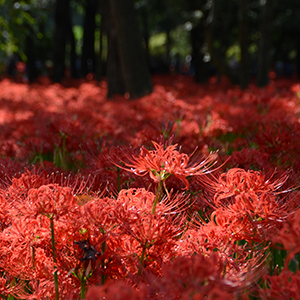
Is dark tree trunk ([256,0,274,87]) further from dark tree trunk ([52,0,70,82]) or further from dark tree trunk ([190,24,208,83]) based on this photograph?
dark tree trunk ([52,0,70,82])

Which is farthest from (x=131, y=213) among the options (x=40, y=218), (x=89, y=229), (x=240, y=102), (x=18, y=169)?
(x=240, y=102)

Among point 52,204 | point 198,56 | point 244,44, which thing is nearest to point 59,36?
point 198,56

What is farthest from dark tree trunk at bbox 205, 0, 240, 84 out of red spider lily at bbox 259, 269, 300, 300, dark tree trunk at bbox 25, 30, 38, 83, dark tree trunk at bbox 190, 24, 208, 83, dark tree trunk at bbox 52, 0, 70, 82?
red spider lily at bbox 259, 269, 300, 300

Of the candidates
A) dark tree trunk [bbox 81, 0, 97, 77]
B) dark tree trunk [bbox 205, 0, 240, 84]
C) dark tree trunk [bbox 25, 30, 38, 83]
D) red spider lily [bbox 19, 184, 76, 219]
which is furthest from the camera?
dark tree trunk [bbox 81, 0, 97, 77]

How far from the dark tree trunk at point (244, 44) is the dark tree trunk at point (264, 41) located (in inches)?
13.9

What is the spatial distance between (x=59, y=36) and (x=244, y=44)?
8.83 metres

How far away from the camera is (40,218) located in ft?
4.21

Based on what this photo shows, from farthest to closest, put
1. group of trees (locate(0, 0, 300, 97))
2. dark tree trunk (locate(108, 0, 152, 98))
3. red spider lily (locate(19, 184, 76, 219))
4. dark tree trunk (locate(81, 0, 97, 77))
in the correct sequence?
dark tree trunk (locate(81, 0, 97, 77)) < group of trees (locate(0, 0, 300, 97)) < dark tree trunk (locate(108, 0, 152, 98)) < red spider lily (locate(19, 184, 76, 219))

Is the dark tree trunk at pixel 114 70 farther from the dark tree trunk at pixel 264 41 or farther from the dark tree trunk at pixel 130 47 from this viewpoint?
the dark tree trunk at pixel 264 41

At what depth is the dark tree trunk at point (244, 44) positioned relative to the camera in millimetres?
9992

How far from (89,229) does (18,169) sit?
41.2 inches

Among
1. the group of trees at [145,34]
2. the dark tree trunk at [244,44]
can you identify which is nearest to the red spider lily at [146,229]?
the group of trees at [145,34]

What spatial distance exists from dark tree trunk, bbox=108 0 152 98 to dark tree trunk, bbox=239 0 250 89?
10.7ft

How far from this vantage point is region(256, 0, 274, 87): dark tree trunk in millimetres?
9652
